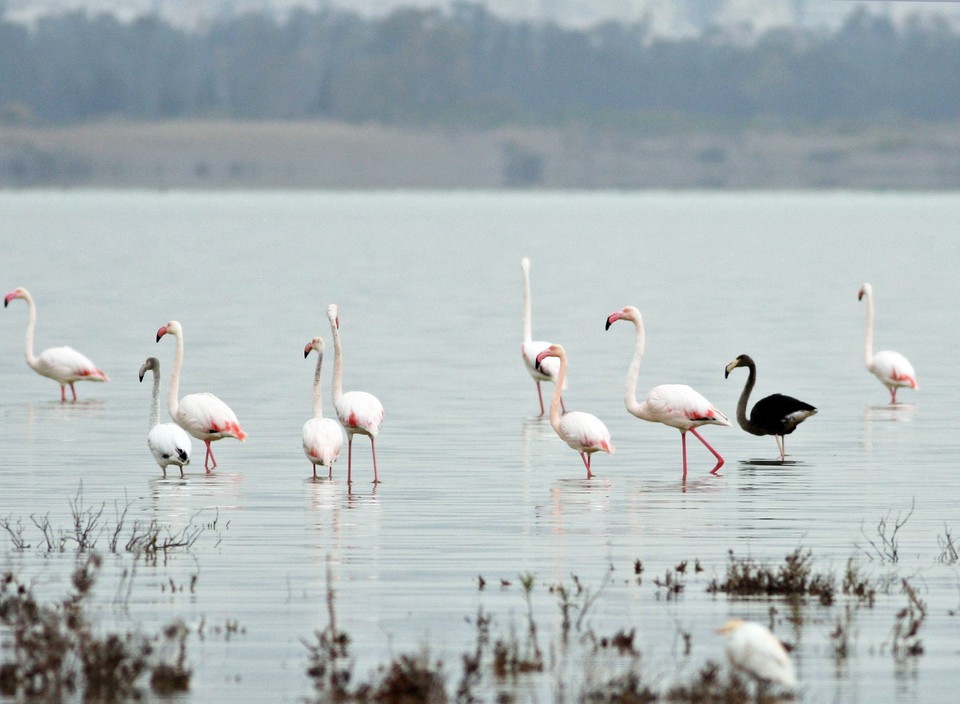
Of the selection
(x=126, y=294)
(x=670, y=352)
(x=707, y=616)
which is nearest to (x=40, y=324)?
(x=126, y=294)

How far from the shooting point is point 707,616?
37.1 feet

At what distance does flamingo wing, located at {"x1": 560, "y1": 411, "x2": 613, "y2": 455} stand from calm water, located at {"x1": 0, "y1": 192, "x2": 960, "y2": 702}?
0.34 m

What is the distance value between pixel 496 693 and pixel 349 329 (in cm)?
2940

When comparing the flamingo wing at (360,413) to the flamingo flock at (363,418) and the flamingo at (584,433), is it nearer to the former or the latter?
the flamingo flock at (363,418)

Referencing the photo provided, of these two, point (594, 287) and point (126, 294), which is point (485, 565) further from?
point (594, 287)

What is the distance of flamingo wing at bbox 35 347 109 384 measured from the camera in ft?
82.5

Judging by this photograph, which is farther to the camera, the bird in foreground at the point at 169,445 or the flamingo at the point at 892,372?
the flamingo at the point at 892,372

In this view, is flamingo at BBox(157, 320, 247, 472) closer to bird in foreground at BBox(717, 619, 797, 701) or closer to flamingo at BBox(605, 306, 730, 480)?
flamingo at BBox(605, 306, 730, 480)

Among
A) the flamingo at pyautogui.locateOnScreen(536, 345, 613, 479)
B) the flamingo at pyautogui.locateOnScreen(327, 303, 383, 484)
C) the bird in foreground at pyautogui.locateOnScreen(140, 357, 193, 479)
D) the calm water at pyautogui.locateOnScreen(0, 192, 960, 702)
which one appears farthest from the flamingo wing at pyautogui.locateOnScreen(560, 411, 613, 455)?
the bird in foreground at pyautogui.locateOnScreen(140, 357, 193, 479)

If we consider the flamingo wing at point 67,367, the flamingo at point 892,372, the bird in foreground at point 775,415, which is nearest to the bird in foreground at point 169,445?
the bird in foreground at point 775,415

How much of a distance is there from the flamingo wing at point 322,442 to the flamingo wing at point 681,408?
124 inches

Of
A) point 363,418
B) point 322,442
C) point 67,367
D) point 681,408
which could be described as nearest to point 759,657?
point 322,442

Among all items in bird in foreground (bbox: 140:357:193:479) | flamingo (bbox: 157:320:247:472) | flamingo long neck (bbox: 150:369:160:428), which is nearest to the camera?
bird in foreground (bbox: 140:357:193:479)

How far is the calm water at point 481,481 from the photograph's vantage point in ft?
35.9
